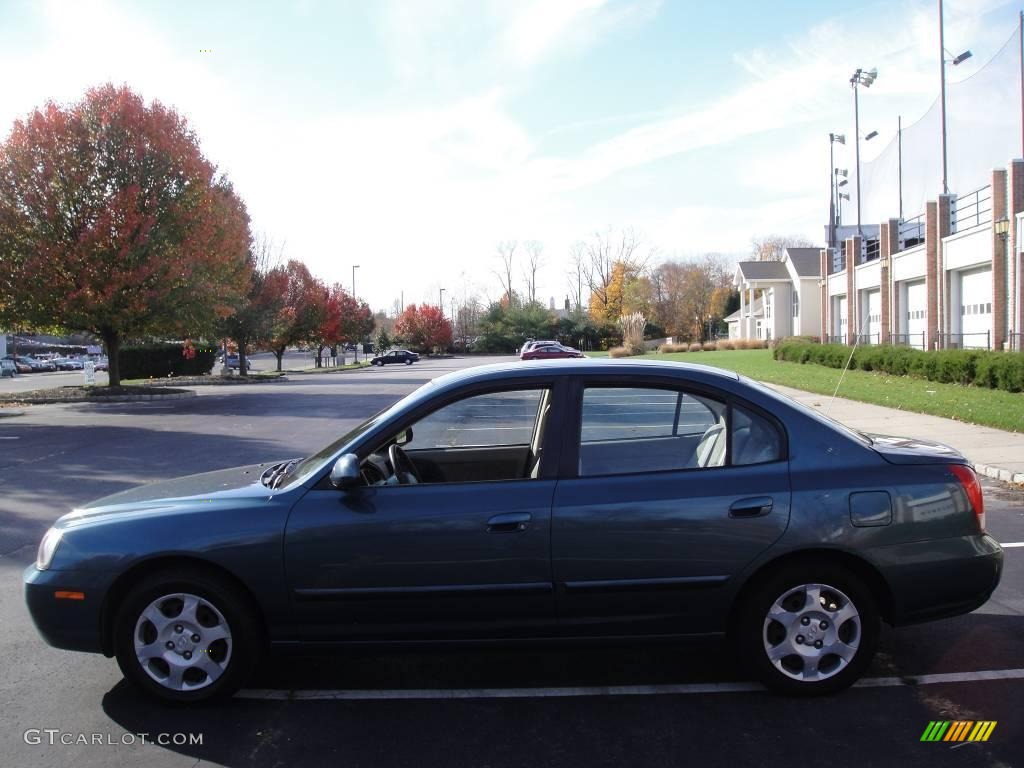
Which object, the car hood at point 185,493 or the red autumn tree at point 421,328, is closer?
the car hood at point 185,493

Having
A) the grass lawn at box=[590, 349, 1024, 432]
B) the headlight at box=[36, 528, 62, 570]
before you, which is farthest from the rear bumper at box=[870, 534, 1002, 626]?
the grass lawn at box=[590, 349, 1024, 432]

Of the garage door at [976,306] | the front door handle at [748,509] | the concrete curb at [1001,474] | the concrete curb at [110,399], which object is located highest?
the garage door at [976,306]

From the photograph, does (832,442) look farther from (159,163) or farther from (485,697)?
(159,163)

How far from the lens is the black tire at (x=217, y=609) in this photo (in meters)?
4.09

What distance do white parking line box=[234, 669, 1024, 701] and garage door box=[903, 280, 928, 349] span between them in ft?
107

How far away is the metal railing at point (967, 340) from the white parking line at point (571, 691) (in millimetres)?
26660

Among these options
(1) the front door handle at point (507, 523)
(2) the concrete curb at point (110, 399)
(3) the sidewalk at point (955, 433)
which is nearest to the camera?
(1) the front door handle at point (507, 523)

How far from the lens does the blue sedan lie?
405 centimetres

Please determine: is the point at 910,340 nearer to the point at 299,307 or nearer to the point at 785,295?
the point at 785,295

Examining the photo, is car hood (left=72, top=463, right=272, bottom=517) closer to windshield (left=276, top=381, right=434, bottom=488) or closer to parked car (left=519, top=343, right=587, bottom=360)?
windshield (left=276, top=381, right=434, bottom=488)

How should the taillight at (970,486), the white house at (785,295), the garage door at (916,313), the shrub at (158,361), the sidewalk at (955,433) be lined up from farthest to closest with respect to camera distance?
the white house at (785,295) < the shrub at (158,361) < the garage door at (916,313) < the sidewalk at (955,433) < the taillight at (970,486)

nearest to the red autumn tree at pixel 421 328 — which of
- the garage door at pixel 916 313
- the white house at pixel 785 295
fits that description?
the white house at pixel 785 295

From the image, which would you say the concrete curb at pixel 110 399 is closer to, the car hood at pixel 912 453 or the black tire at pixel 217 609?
the black tire at pixel 217 609

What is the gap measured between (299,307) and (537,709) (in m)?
49.9
